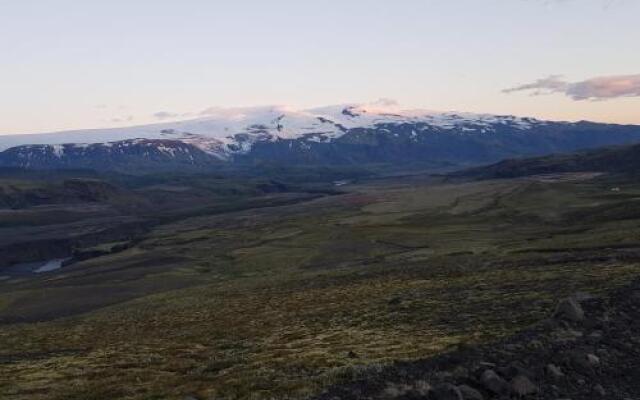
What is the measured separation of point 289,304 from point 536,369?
34.1 metres

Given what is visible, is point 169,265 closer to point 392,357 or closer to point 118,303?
point 118,303

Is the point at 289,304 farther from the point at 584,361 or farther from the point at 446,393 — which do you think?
the point at 446,393

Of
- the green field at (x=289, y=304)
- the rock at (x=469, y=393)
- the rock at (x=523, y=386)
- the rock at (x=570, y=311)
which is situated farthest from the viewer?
the green field at (x=289, y=304)

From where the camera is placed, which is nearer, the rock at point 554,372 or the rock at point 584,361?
the rock at point 554,372

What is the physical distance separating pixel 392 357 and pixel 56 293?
74.3m

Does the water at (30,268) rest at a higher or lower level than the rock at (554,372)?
lower

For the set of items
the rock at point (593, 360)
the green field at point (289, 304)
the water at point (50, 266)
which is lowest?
the water at point (50, 266)

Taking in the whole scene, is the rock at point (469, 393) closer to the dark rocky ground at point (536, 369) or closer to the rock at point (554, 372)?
the dark rocky ground at point (536, 369)

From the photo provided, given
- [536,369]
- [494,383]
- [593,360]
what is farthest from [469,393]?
[593,360]

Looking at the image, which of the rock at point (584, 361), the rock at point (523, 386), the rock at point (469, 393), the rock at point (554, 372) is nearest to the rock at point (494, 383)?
the rock at point (523, 386)

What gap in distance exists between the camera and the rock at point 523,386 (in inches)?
774

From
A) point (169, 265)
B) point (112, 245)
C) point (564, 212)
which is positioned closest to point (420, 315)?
point (169, 265)

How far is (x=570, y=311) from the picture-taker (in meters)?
28.5

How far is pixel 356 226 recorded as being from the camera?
14638 cm
